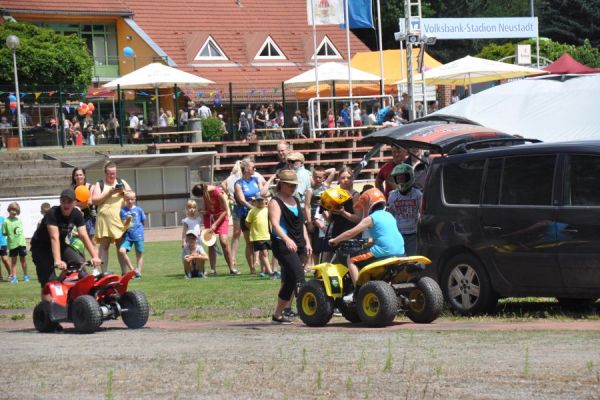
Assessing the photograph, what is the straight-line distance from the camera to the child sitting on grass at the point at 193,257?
64.6 ft

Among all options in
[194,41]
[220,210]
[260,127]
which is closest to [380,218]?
[220,210]

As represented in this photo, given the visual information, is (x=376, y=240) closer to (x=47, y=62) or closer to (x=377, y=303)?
(x=377, y=303)

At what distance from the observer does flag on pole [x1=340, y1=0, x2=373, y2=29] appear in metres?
39.9

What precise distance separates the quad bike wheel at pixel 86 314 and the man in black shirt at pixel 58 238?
0.72m

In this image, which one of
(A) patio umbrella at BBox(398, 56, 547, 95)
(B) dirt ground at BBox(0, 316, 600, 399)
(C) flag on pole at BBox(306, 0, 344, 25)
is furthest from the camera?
(C) flag on pole at BBox(306, 0, 344, 25)

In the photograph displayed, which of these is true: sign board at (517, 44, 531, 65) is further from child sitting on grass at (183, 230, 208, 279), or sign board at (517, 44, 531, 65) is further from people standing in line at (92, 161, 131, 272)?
people standing in line at (92, 161, 131, 272)

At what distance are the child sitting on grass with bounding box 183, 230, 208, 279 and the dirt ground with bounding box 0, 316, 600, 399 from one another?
7565mm

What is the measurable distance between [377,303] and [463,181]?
203 cm

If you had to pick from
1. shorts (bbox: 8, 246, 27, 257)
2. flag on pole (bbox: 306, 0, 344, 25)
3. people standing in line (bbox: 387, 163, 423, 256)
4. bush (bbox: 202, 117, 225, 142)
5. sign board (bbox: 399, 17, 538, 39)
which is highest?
sign board (bbox: 399, 17, 538, 39)

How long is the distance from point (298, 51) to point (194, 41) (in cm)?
625

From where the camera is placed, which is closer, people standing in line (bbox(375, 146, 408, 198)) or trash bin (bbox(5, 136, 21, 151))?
people standing in line (bbox(375, 146, 408, 198))

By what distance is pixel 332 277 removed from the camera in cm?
1235

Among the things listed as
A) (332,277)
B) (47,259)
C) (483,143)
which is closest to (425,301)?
(332,277)

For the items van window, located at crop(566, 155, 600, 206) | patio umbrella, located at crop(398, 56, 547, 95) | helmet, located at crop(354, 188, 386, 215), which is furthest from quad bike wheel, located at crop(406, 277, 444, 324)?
patio umbrella, located at crop(398, 56, 547, 95)
